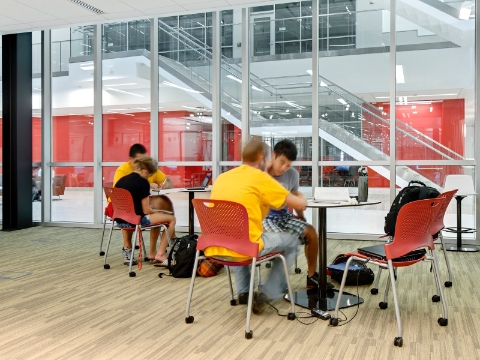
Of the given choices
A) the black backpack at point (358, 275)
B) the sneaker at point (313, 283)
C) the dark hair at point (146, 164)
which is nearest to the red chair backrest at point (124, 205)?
the dark hair at point (146, 164)

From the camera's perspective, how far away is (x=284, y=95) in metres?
7.41

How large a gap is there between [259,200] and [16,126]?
20.4 ft

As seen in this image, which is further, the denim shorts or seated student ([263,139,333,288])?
the denim shorts

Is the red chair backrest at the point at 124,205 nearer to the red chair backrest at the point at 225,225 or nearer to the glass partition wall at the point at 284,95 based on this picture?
the red chair backrest at the point at 225,225

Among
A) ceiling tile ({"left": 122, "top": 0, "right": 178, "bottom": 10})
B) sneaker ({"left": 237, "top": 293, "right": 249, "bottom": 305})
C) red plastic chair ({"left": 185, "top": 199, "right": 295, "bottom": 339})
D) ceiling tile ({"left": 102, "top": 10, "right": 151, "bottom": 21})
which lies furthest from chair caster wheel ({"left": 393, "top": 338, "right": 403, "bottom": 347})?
ceiling tile ({"left": 102, "top": 10, "right": 151, "bottom": 21})

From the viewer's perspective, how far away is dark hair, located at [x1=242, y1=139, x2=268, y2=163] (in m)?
3.42

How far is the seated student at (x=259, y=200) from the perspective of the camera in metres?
3.23

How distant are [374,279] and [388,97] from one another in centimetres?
331

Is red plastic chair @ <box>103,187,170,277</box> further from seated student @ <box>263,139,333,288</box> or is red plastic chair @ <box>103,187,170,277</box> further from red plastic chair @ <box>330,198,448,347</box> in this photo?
red plastic chair @ <box>330,198,448,347</box>

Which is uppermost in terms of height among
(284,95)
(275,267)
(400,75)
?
(400,75)

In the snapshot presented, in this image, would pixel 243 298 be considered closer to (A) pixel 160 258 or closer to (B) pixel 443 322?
(B) pixel 443 322

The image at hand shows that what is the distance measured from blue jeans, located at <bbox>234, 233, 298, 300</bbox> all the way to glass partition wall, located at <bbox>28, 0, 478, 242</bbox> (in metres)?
2.91

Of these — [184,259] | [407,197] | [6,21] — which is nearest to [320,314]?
[407,197]

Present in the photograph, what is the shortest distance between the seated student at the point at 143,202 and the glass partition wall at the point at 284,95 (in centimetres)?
187
